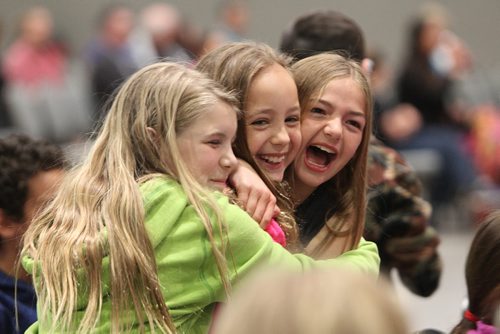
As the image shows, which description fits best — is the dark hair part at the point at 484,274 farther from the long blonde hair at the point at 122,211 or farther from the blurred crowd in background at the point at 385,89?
the blurred crowd in background at the point at 385,89

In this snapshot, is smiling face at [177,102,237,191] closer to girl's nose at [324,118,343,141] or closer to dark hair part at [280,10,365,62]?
girl's nose at [324,118,343,141]

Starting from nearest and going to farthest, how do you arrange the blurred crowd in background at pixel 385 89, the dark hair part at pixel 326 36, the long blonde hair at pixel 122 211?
the long blonde hair at pixel 122 211 → the dark hair part at pixel 326 36 → the blurred crowd in background at pixel 385 89

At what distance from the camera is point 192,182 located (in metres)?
2.50

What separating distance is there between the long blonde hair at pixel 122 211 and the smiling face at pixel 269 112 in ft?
0.43

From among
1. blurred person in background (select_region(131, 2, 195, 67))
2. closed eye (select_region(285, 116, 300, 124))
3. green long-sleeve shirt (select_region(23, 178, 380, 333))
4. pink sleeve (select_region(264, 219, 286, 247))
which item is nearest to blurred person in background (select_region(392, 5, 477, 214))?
blurred person in background (select_region(131, 2, 195, 67))

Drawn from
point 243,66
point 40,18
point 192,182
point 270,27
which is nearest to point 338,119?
point 243,66

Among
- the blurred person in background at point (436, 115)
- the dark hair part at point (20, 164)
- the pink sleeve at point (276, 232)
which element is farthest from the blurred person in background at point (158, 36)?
the pink sleeve at point (276, 232)

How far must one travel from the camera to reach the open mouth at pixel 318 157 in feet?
9.68

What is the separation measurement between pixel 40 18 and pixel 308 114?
7849 mm

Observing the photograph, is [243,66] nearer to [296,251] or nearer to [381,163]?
A: [296,251]

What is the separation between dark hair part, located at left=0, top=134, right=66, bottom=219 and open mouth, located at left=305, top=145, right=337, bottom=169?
3.04 feet

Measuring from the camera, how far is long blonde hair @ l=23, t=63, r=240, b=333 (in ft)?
8.00

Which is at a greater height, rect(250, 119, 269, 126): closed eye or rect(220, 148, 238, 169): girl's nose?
rect(250, 119, 269, 126): closed eye

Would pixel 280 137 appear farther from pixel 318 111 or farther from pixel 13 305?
pixel 13 305
